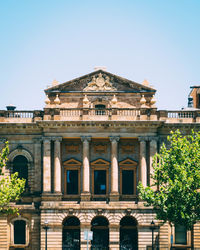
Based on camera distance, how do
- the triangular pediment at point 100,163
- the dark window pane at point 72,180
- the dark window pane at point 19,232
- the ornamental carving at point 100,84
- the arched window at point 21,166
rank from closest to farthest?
1. the dark window pane at point 19,232
2. the triangular pediment at point 100,163
3. the dark window pane at point 72,180
4. the arched window at point 21,166
5. the ornamental carving at point 100,84

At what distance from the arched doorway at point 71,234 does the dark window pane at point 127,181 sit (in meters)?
5.23

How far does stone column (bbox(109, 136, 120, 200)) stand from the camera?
179 ft

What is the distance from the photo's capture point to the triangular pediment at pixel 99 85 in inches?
2248

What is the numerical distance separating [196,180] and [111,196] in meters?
10.00

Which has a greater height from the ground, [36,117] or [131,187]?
[36,117]

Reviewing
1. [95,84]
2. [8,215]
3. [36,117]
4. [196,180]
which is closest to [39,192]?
[8,215]

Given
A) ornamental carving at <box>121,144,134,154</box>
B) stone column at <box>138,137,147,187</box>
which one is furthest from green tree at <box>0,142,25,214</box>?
stone column at <box>138,137,147,187</box>

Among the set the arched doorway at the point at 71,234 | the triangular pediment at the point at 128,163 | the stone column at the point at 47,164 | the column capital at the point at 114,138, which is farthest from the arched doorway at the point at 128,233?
the stone column at the point at 47,164

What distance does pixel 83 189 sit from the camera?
54.7m

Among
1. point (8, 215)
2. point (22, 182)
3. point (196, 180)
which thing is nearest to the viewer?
point (196, 180)

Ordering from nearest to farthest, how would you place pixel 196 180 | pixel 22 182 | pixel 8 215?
→ pixel 196 180 → pixel 22 182 → pixel 8 215

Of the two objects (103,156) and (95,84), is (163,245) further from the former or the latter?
(95,84)

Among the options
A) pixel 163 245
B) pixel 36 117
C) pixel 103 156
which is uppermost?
pixel 36 117

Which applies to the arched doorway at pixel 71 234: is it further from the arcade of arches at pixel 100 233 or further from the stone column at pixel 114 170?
the stone column at pixel 114 170
